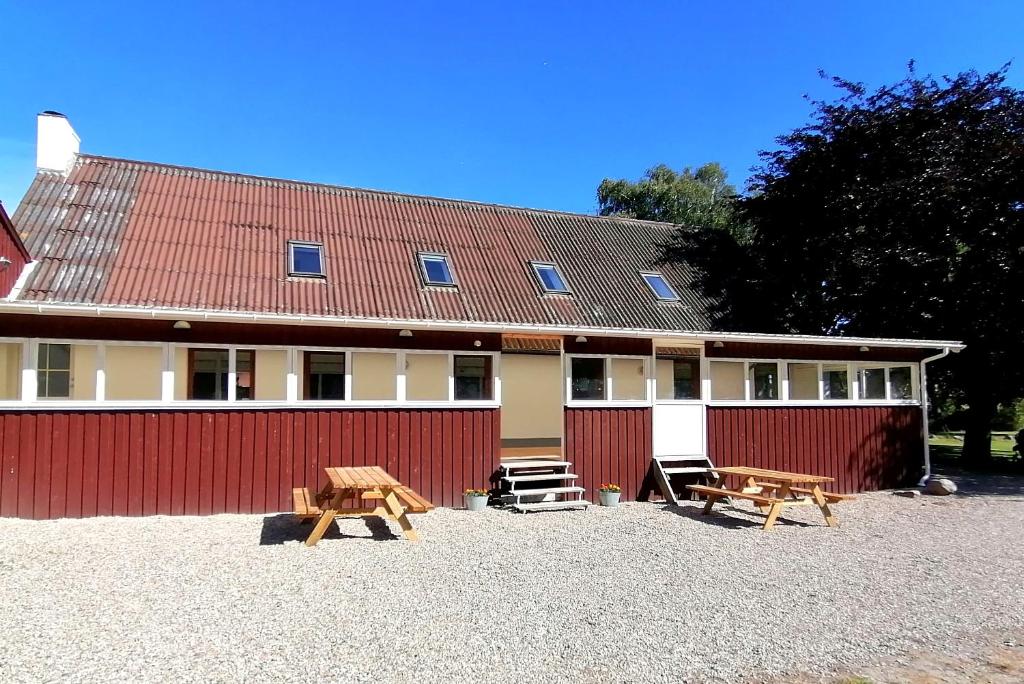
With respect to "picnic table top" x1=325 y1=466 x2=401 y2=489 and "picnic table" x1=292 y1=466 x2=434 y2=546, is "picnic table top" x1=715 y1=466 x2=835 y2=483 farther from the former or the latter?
"picnic table top" x1=325 y1=466 x2=401 y2=489

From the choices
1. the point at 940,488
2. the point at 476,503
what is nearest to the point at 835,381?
the point at 940,488

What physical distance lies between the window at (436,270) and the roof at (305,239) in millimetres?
174

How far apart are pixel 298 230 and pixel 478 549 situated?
757 centimetres

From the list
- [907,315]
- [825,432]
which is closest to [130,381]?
[825,432]

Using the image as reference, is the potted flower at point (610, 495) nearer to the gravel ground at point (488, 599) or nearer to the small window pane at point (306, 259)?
the gravel ground at point (488, 599)

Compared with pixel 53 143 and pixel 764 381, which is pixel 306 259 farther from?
pixel 764 381

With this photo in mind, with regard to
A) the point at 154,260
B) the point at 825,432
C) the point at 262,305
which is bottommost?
the point at 825,432

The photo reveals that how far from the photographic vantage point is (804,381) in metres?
12.0

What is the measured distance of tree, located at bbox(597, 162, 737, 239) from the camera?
30203 mm

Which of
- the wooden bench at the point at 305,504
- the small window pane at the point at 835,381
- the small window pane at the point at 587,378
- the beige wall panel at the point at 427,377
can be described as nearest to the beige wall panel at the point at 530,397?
the small window pane at the point at 587,378

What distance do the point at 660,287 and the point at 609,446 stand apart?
465 centimetres

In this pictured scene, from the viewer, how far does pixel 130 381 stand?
9.12 m

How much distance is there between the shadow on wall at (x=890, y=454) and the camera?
40.1ft

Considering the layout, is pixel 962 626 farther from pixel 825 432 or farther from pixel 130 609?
pixel 825 432
